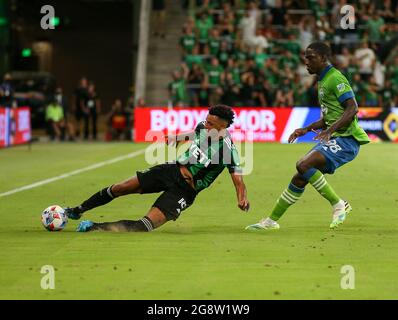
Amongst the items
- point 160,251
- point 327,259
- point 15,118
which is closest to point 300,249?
point 327,259

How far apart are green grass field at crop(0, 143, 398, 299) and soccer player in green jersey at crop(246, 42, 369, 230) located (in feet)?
1.43

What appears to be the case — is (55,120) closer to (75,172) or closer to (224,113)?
(75,172)

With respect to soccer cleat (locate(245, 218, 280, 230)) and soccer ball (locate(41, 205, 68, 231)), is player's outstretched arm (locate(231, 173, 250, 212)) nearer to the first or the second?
soccer cleat (locate(245, 218, 280, 230))

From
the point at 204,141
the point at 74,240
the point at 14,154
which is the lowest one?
the point at 14,154

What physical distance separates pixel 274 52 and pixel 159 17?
4666 millimetres

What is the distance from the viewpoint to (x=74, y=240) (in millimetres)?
12062

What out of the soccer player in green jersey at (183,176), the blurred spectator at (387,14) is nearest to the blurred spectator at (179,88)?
the blurred spectator at (387,14)

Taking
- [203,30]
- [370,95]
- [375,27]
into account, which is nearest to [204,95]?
[203,30]

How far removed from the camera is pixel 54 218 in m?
12.9

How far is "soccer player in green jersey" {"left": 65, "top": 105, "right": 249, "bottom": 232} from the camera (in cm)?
1259

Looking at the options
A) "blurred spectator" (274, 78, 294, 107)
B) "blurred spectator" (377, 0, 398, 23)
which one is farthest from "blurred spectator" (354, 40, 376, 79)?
"blurred spectator" (274, 78, 294, 107)

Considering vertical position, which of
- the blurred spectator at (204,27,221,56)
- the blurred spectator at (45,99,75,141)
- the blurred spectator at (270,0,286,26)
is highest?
the blurred spectator at (270,0,286,26)

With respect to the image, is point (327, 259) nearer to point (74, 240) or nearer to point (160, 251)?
point (160, 251)
